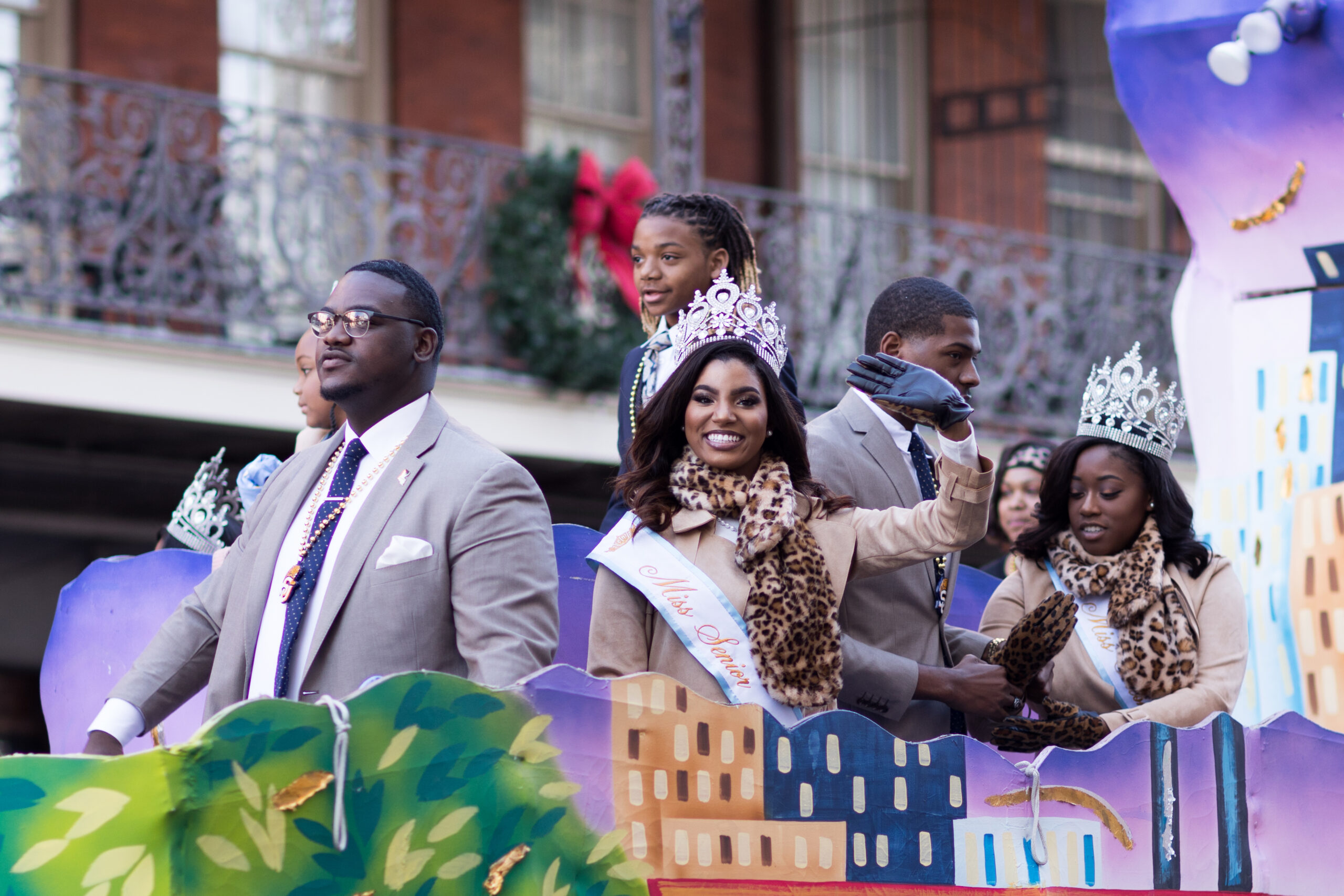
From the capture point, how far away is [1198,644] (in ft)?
14.3

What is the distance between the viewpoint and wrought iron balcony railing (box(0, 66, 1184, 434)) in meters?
8.95

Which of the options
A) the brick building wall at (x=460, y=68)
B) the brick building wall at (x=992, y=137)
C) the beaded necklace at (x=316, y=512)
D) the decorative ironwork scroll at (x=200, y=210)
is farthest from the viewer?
the brick building wall at (x=992, y=137)

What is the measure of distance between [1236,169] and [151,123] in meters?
5.87

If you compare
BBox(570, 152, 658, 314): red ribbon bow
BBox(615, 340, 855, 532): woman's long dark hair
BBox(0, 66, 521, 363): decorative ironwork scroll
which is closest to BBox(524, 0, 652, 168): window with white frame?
BBox(570, 152, 658, 314): red ribbon bow

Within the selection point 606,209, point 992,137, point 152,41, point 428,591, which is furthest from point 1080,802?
point 992,137

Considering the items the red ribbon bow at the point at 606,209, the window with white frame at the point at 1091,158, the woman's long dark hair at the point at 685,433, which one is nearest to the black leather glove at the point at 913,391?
the woman's long dark hair at the point at 685,433

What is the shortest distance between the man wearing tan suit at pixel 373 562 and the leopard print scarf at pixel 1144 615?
5.22ft

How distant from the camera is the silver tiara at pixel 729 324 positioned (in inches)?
149

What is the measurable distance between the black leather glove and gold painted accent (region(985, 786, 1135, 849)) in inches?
28.0

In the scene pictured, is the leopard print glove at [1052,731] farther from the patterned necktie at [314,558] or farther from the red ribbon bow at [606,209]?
the red ribbon bow at [606,209]

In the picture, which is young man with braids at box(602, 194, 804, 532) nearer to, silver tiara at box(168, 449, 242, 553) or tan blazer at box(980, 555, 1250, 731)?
tan blazer at box(980, 555, 1250, 731)

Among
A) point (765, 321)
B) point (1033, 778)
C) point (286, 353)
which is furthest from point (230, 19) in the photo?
point (1033, 778)

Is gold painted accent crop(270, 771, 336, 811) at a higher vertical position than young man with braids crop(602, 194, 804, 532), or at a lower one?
lower

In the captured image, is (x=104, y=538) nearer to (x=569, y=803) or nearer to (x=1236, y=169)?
(x=1236, y=169)
